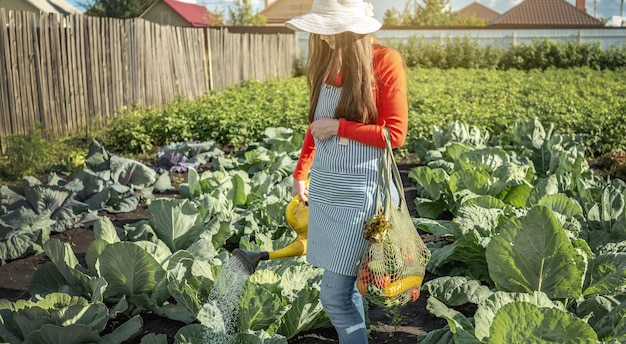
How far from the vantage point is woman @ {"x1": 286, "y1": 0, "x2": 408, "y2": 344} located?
2502mm

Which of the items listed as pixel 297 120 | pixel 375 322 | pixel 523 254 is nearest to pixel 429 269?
pixel 375 322

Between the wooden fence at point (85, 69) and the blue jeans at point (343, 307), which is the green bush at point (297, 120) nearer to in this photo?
the wooden fence at point (85, 69)

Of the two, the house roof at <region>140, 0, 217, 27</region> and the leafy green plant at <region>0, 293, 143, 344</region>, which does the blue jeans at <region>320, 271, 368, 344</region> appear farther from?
the house roof at <region>140, 0, 217, 27</region>

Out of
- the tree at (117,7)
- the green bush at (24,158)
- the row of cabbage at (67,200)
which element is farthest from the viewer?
the tree at (117,7)

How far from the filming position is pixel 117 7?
5622 centimetres

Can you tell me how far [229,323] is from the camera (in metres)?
3.09

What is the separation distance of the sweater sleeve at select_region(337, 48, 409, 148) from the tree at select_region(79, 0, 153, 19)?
5537cm

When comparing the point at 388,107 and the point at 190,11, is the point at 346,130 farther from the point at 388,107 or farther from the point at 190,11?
the point at 190,11

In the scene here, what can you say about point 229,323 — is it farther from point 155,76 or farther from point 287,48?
point 287,48

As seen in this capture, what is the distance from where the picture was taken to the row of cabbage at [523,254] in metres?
2.23

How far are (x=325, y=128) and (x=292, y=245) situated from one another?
634 mm

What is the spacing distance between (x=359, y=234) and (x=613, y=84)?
14184mm

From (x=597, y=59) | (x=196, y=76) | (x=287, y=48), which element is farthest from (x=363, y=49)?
(x=597, y=59)

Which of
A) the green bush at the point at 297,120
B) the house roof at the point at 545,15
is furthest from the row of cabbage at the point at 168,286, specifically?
the house roof at the point at 545,15
